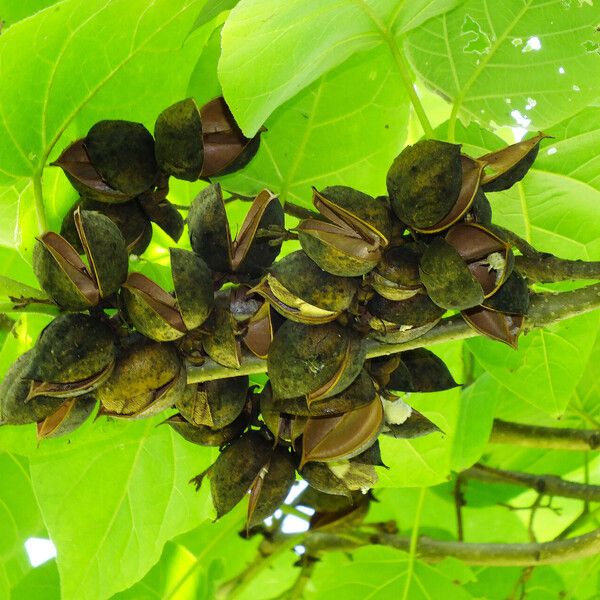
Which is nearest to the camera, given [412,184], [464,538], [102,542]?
[412,184]

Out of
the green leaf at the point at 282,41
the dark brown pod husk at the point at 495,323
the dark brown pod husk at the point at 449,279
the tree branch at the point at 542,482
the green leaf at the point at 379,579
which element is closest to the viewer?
the dark brown pod husk at the point at 449,279

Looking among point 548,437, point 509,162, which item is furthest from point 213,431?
point 548,437

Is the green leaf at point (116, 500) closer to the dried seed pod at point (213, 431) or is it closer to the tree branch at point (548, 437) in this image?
the dried seed pod at point (213, 431)

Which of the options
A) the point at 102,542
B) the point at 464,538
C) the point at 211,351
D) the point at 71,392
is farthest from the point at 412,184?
the point at 464,538

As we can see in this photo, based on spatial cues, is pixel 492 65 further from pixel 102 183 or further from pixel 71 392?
pixel 71 392

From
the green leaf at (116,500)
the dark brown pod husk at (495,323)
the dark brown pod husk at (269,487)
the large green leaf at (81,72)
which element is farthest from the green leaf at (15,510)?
the dark brown pod husk at (495,323)

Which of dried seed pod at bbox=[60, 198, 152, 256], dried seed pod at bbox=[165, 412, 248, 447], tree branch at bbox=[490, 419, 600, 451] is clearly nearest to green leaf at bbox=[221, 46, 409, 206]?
dried seed pod at bbox=[60, 198, 152, 256]

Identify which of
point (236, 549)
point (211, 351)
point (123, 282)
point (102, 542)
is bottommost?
point (236, 549)
